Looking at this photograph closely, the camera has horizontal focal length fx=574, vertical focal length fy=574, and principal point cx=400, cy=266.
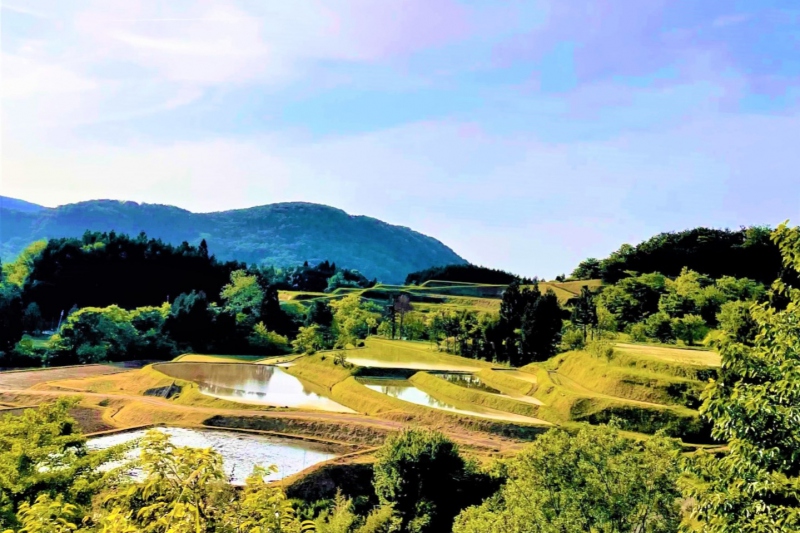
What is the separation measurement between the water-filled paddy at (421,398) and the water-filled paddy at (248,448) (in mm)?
9917

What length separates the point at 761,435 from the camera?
788 centimetres

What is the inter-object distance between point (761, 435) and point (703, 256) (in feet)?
322

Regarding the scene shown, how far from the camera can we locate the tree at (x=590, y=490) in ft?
47.7

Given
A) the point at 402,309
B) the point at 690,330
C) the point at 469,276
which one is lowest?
the point at 402,309

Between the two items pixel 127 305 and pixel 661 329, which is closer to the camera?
pixel 661 329

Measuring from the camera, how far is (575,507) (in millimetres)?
14742

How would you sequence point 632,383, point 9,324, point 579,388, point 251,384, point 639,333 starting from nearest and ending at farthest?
point 632,383
point 579,388
point 251,384
point 639,333
point 9,324

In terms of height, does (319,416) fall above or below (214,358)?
above

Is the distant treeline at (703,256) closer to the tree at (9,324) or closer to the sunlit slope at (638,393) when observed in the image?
the sunlit slope at (638,393)

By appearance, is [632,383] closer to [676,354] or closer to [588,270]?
[676,354]

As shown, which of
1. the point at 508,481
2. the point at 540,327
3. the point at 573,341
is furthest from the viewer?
the point at 540,327

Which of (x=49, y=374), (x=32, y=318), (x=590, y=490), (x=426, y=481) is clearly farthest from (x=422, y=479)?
(x=32, y=318)

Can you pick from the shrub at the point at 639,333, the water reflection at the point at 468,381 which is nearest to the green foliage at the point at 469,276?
the shrub at the point at 639,333

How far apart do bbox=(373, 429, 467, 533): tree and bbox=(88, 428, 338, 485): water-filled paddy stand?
5473mm
